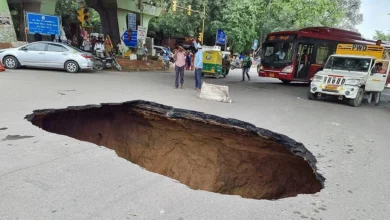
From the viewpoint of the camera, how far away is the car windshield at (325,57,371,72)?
11.5 meters

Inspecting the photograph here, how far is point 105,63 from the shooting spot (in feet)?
57.7

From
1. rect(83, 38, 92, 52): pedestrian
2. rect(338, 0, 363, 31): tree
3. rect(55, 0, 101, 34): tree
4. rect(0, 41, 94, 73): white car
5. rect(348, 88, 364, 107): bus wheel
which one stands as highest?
rect(338, 0, 363, 31): tree

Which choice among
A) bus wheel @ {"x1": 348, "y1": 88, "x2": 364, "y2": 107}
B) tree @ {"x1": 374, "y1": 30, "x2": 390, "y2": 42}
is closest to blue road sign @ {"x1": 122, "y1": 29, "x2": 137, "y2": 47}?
bus wheel @ {"x1": 348, "y1": 88, "x2": 364, "y2": 107}

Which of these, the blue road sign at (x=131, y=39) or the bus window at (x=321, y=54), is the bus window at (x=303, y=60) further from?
the blue road sign at (x=131, y=39)

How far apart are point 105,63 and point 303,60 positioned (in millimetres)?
11623

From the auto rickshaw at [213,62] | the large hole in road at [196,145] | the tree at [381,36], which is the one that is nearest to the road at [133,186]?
the large hole in road at [196,145]

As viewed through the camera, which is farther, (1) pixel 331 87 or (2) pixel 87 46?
(2) pixel 87 46

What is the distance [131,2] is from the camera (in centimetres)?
2325

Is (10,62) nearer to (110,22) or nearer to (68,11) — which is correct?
(110,22)

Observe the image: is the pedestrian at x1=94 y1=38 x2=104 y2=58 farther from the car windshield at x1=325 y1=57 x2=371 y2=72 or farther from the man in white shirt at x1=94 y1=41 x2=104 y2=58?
the car windshield at x1=325 y1=57 x2=371 y2=72

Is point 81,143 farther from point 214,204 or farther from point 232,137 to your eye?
point 232,137

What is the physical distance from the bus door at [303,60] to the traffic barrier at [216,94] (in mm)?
→ 8309

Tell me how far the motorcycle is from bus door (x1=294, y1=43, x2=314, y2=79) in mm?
10807

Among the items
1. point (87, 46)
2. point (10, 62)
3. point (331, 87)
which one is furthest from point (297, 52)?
point (87, 46)
